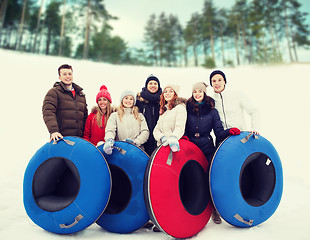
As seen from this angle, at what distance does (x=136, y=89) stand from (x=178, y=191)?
8.70 metres

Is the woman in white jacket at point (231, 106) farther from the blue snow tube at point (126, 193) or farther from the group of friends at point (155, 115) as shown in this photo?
the blue snow tube at point (126, 193)

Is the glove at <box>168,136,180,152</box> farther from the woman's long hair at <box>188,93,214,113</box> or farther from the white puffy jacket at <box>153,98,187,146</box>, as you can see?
the woman's long hair at <box>188,93,214,113</box>

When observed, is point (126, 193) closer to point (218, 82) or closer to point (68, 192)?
point (68, 192)

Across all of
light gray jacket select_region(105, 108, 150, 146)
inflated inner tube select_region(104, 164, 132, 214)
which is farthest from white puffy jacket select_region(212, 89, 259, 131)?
inflated inner tube select_region(104, 164, 132, 214)

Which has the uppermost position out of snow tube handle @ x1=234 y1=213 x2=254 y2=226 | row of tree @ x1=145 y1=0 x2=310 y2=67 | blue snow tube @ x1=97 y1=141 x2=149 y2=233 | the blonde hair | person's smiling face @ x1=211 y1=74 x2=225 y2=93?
row of tree @ x1=145 y1=0 x2=310 y2=67

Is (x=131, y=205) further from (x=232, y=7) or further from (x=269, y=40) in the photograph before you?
(x=232, y=7)

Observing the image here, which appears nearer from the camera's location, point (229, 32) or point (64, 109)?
point (64, 109)

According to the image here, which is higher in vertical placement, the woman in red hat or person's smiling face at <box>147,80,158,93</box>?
person's smiling face at <box>147,80,158,93</box>

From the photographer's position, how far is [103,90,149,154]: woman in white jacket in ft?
9.03

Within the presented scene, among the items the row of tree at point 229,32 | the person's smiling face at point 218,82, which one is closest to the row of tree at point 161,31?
the row of tree at point 229,32

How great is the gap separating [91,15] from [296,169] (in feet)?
70.0

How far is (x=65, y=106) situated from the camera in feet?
9.08

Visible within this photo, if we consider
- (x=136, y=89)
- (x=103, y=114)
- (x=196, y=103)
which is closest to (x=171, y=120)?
(x=196, y=103)

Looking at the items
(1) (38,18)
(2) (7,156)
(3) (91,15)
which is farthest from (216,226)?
(1) (38,18)
